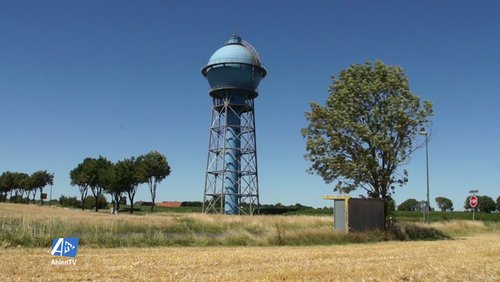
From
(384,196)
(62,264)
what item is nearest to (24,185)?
(384,196)

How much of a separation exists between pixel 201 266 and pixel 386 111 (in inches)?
727

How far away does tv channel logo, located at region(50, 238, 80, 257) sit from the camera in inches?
444

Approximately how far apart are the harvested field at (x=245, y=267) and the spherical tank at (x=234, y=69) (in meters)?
45.7

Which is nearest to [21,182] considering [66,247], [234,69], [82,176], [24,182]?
[24,182]

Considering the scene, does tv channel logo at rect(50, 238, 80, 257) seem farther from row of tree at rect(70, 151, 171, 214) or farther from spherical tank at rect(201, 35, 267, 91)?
row of tree at rect(70, 151, 171, 214)

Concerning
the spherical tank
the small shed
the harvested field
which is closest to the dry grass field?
the harvested field

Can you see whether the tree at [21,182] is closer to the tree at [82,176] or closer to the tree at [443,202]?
the tree at [82,176]

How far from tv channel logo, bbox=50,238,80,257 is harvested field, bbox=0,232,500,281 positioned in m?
0.32

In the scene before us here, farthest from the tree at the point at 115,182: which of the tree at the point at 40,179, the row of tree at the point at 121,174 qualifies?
the tree at the point at 40,179

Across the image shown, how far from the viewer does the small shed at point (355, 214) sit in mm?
24219

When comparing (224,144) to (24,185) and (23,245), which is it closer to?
(23,245)

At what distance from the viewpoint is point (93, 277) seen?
9805mm

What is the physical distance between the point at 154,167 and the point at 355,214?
67.8 meters

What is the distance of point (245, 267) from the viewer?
11.8 m
